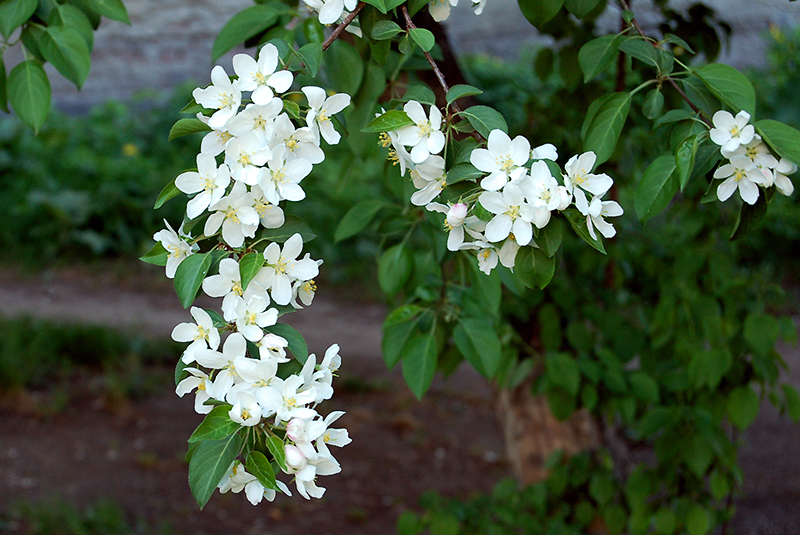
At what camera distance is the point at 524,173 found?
0.75 meters

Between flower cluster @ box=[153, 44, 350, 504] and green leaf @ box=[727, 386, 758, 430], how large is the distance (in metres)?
1.35

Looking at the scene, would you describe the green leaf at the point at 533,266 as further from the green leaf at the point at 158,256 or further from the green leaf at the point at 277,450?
the green leaf at the point at 158,256

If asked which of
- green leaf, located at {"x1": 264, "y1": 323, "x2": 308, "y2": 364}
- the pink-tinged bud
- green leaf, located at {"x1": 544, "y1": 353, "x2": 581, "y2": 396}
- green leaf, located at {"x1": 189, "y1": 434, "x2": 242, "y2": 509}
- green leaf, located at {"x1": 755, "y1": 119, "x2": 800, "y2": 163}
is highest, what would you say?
green leaf, located at {"x1": 755, "y1": 119, "x2": 800, "y2": 163}

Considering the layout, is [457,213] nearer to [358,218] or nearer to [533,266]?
[533,266]

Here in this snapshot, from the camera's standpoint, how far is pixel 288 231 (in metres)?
0.84

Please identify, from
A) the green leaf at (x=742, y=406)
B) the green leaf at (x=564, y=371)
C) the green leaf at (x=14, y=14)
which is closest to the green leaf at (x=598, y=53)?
the green leaf at (x=14, y=14)

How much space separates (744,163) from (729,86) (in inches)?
5.2

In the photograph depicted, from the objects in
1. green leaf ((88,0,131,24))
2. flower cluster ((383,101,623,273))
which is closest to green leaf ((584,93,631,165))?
flower cluster ((383,101,623,273))

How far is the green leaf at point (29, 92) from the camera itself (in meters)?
1.18

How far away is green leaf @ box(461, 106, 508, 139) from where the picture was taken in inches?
33.5

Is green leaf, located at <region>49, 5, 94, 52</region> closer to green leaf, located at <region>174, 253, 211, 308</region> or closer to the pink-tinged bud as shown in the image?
green leaf, located at <region>174, 253, 211, 308</region>

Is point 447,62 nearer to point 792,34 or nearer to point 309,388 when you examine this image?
point 309,388

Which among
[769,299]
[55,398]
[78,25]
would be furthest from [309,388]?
[55,398]

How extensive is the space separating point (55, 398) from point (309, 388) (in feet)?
10.2
